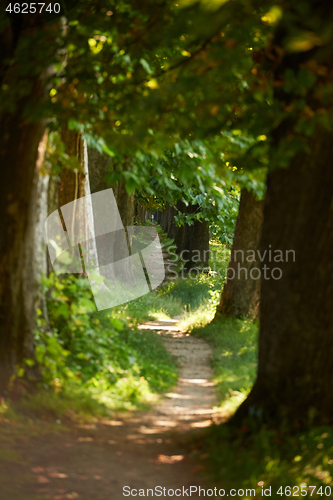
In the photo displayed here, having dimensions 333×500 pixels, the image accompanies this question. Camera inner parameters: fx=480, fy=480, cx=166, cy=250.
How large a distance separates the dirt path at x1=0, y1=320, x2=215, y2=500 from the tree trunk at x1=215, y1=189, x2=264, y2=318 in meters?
4.99

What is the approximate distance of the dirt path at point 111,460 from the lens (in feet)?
13.3

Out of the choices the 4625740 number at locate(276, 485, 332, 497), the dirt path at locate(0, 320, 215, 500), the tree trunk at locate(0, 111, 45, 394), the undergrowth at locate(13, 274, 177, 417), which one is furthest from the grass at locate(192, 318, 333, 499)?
the tree trunk at locate(0, 111, 45, 394)

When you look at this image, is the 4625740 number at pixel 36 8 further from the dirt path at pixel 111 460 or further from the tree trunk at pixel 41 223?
the dirt path at pixel 111 460

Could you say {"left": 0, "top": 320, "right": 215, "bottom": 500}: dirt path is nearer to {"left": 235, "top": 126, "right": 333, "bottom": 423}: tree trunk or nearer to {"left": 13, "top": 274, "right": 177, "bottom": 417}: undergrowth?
{"left": 13, "top": 274, "right": 177, "bottom": 417}: undergrowth

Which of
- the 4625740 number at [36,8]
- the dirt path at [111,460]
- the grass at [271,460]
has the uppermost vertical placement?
the 4625740 number at [36,8]

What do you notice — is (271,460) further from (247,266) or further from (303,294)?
(247,266)

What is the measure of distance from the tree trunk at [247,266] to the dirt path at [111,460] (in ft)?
16.4

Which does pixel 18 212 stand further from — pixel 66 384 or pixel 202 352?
pixel 202 352

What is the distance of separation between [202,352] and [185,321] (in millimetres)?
2893

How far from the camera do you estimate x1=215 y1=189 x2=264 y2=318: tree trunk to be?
37.0 ft

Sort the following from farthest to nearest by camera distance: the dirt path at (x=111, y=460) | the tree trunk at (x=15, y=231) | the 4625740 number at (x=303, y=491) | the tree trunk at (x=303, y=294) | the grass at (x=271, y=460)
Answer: the tree trunk at (x=15, y=231), the tree trunk at (x=303, y=294), the dirt path at (x=111, y=460), the grass at (x=271, y=460), the 4625740 number at (x=303, y=491)

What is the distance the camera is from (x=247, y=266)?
1125 centimetres

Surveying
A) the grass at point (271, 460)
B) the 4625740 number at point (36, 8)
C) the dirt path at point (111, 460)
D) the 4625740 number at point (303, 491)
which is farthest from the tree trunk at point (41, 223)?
the 4625740 number at point (303, 491)

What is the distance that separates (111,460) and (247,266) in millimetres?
7178
